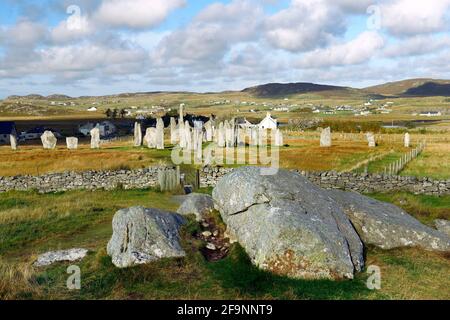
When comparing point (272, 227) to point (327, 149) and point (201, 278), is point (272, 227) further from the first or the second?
point (327, 149)

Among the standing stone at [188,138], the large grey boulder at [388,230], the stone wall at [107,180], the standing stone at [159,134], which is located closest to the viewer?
the large grey boulder at [388,230]

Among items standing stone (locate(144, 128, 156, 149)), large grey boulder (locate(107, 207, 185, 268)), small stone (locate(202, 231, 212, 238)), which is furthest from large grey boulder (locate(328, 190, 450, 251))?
standing stone (locate(144, 128, 156, 149))

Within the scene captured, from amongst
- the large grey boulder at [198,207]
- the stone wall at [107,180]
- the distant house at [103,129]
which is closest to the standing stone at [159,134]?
the stone wall at [107,180]

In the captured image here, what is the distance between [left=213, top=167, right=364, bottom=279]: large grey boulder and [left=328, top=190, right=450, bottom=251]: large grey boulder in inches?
33.3

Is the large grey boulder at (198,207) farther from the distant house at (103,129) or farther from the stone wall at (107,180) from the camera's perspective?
the distant house at (103,129)

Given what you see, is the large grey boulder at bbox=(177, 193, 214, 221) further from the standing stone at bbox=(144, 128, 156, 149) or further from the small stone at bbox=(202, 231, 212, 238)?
the standing stone at bbox=(144, 128, 156, 149)

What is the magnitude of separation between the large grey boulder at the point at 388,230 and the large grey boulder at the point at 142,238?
5073mm

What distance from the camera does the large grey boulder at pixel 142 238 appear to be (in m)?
10.5

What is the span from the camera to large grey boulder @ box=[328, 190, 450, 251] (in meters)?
12.3

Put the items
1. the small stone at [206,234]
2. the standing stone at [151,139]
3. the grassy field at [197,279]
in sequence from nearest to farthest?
the grassy field at [197,279], the small stone at [206,234], the standing stone at [151,139]

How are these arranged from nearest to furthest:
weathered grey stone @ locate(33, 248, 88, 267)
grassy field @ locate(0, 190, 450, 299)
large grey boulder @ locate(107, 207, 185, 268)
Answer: grassy field @ locate(0, 190, 450, 299)
large grey boulder @ locate(107, 207, 185, 268)
weathered grey stone @ locate(33, 248, 88, 267)

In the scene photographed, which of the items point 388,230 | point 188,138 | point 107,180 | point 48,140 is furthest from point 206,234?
point 48,140
